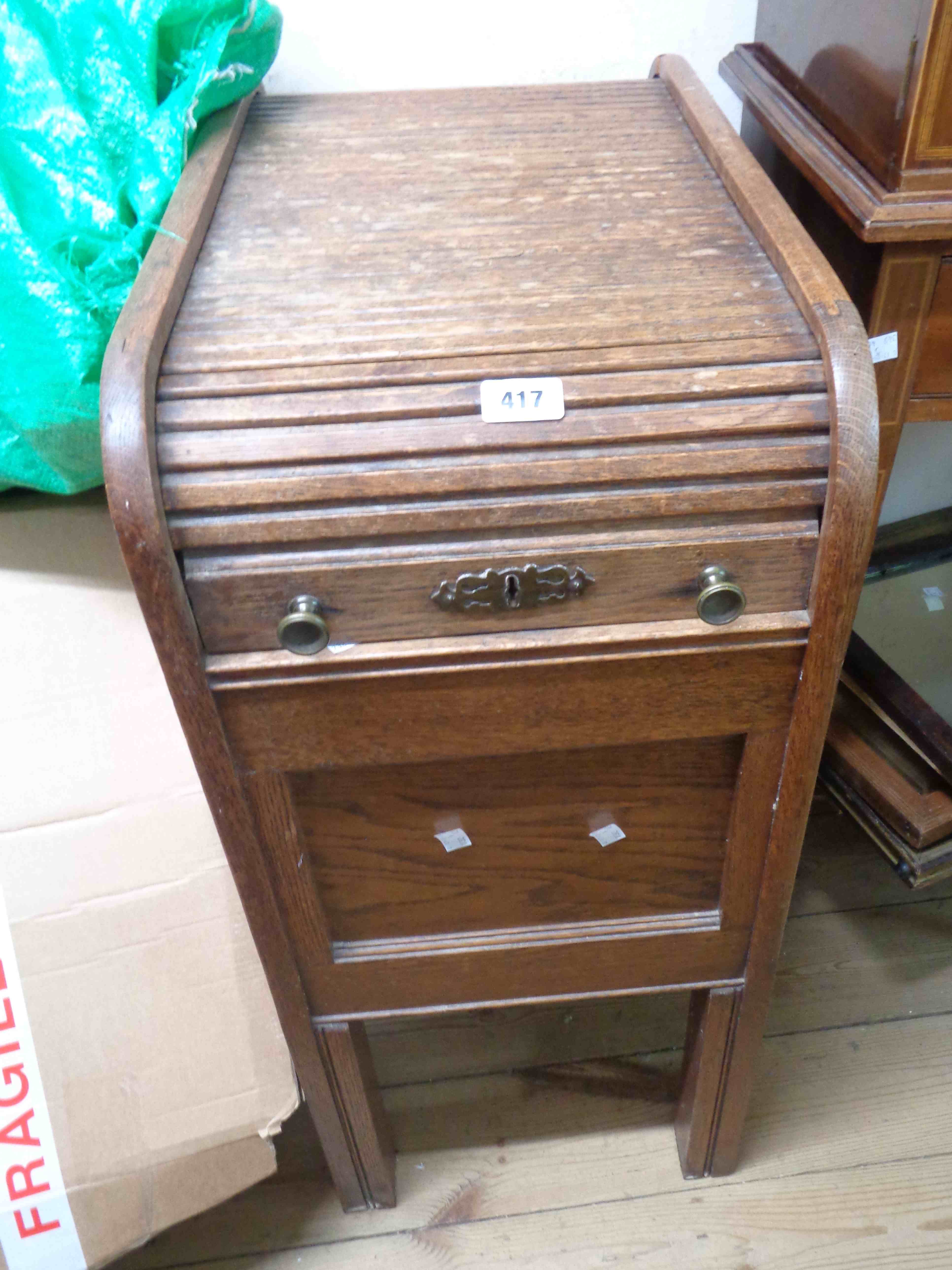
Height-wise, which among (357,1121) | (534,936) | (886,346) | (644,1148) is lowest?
(644,1148)

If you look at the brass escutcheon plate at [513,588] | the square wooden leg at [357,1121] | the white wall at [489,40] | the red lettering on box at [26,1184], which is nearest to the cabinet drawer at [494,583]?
the brass escutcheon plate at [513,588]

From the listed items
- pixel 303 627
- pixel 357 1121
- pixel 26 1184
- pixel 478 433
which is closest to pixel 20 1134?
pixel 26 1184

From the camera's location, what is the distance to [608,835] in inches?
26.2

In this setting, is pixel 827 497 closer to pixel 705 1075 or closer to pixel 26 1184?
pixel 705 1075

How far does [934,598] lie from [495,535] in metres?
0.82

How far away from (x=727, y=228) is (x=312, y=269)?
10.0 inches

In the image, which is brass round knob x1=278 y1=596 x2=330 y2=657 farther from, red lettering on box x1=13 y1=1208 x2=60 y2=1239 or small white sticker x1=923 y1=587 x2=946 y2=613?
small white sticker x1=923 y1=587 x2=946 y2=613

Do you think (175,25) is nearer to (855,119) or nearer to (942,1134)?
(855,119)

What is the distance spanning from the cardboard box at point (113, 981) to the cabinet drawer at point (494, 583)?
348mm

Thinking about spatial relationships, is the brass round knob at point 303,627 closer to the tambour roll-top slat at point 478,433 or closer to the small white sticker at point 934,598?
the tambour roll-top slat at point 478,433

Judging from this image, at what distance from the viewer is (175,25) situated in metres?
0.66

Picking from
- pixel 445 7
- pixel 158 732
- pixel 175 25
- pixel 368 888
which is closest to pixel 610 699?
pixel 368 888

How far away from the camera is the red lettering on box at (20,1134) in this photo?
0.75 metres

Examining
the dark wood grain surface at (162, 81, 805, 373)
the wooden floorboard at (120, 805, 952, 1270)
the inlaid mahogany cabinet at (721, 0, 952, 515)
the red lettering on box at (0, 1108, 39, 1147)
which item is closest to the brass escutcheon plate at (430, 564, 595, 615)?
the dark wood grain surface at (162, 81, 805, 373)
